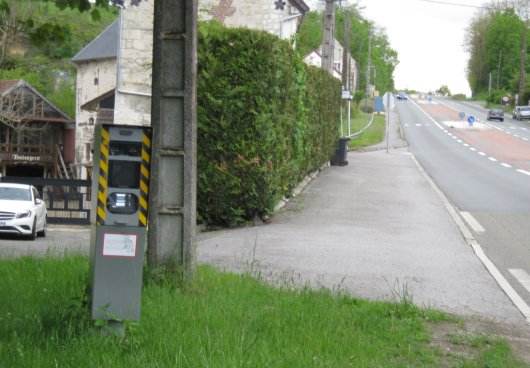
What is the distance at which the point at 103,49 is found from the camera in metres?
55.8

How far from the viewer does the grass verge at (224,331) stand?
5508mm

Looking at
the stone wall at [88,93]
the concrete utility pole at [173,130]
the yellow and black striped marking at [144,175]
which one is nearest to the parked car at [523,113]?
the stone wall at [88,93]

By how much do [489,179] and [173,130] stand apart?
24389 millimetres

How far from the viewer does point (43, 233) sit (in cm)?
2473

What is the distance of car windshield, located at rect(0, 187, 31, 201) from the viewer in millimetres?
25047

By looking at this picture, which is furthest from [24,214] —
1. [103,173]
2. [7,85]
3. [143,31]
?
[7,85]

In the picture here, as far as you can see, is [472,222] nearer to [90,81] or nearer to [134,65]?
[134,65]

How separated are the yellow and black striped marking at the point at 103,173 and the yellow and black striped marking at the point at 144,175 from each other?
9.7 inches

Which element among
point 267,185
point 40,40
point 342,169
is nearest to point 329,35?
point 342,169

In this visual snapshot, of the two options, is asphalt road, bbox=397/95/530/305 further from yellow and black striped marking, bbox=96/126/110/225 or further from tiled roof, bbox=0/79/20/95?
tiled roof, bbox=0/79/20/95

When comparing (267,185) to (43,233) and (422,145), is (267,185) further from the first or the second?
(422,145)

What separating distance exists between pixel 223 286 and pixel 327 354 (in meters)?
2.53

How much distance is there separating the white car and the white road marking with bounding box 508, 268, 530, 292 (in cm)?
1480

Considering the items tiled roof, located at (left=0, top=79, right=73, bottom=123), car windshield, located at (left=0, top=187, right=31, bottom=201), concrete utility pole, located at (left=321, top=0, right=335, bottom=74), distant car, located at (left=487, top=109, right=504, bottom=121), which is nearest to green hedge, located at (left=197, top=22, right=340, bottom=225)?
car windshield, located at (left=0, top=187, right=31, bottom=201)
